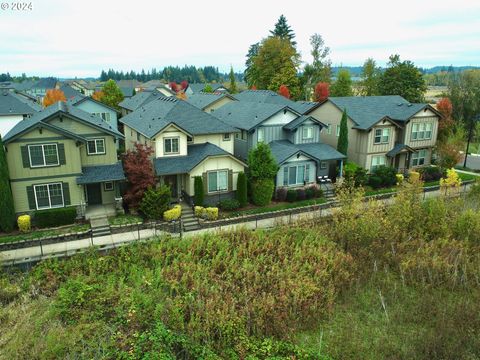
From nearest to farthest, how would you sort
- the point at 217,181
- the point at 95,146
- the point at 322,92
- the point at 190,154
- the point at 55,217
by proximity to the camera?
the point at 55,217
the point at 95,146
the point at 217,181
the point at 190,154
the point at 322,92

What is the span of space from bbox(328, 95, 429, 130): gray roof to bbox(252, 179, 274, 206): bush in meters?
12.0

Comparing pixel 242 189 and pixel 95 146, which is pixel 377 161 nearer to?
pixel 242 189

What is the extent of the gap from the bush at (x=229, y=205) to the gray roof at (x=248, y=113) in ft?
27.2

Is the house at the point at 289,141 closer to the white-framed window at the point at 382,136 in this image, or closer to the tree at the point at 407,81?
the white-framed window at the point at 382,136

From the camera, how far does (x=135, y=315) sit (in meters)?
14.8

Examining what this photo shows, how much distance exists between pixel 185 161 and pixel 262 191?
6227 millimetres

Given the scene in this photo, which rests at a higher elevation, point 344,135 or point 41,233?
point 344,135

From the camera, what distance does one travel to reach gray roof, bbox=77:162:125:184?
24.6 meters

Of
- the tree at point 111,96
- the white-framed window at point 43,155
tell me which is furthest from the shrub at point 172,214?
the tree at point 111,96

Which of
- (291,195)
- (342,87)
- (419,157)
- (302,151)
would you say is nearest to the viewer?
(291,195)

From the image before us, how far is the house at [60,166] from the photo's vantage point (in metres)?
23.0

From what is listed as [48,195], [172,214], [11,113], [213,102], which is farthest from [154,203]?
[213,102]

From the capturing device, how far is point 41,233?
22.4m

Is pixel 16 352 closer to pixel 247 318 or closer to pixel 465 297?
pixel 247 318
